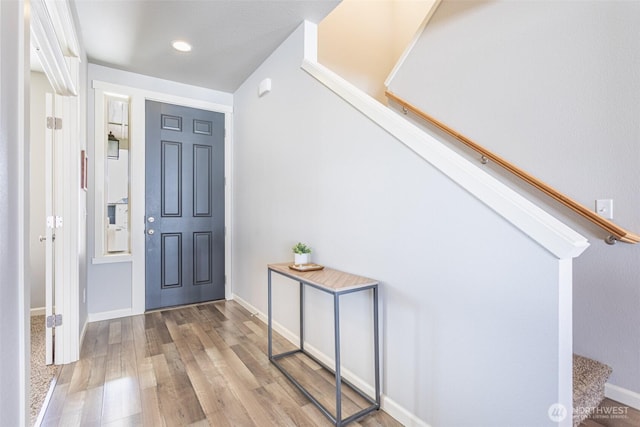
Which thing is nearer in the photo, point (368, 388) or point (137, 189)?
point (368, 388)

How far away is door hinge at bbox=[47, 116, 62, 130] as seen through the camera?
2.20 m

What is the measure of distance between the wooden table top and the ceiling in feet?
6.26

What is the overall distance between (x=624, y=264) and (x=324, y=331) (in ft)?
6.08

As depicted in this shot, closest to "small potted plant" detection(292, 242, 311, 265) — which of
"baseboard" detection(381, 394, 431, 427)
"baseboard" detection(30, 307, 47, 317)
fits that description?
"baseboard" detection(381, 394, 431, 427)

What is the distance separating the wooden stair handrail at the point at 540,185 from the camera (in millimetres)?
1521

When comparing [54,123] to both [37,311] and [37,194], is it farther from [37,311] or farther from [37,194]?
[37,311]

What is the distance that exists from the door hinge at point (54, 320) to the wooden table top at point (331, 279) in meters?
1.60

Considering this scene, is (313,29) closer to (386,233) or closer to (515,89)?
(515,89)

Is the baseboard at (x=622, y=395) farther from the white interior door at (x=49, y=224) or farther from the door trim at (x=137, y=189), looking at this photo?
the door trim at (x=137, y=189)

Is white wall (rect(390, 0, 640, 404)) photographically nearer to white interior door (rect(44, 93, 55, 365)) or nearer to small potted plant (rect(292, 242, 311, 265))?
small potted plant (rect(292, 242, 311, 265))

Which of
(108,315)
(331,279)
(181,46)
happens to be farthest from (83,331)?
(181,46)

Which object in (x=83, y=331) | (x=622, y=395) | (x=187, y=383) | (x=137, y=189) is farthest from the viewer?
(x=137, y=189)

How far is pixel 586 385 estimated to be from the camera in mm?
1441

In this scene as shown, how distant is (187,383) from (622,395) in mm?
2554
